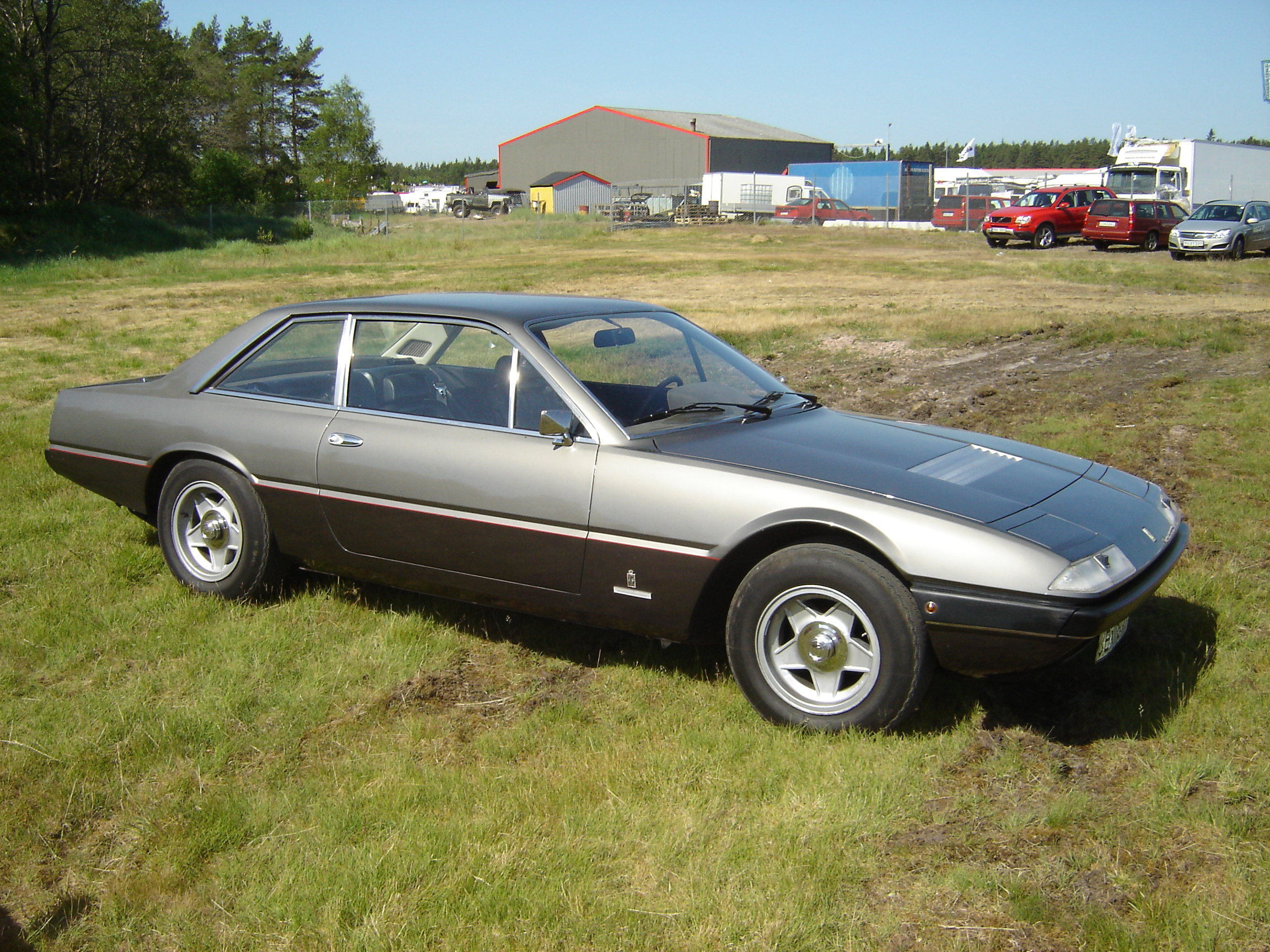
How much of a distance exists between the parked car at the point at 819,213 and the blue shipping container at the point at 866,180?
1.42 meters

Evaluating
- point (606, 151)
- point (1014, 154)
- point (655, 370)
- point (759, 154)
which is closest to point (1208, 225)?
point (655, 370)

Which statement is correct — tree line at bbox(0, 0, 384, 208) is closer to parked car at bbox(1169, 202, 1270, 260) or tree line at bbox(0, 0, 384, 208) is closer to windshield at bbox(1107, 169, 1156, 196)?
parked car at bbox(1169, 202, 1270, 260)

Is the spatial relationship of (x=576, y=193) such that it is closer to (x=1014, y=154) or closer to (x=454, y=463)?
(x=454, y=463)

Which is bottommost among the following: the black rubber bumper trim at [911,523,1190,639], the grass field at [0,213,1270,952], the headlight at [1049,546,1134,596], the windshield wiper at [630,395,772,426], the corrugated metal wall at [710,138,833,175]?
the grass field at [0,213,1270,952]

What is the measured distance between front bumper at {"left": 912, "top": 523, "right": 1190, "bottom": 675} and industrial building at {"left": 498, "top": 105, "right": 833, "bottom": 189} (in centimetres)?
7215

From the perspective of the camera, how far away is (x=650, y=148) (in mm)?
76750

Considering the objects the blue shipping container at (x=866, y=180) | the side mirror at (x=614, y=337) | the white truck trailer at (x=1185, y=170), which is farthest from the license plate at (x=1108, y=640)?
the blue shipping container at (x=866, y=180)

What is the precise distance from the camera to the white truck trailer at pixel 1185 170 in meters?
37.2

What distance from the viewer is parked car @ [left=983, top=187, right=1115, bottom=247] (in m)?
29.5

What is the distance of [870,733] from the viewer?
10.8 ft

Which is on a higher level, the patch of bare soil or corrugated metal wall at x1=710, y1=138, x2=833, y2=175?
corrugated metal wall at x1=710, y1=138, x2=833, y2=175

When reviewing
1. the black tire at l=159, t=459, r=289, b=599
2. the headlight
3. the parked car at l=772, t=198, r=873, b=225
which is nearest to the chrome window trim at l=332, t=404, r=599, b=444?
the black tire at l=159, t=459, r=289, b=599

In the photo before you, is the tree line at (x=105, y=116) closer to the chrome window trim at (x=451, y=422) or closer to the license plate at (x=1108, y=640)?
the chrome window trim at (x=451, y=422)

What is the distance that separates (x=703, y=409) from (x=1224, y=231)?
999 inches
